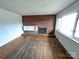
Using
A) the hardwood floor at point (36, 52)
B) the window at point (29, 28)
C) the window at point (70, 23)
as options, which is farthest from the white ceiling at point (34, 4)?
the window at point (29, 28)

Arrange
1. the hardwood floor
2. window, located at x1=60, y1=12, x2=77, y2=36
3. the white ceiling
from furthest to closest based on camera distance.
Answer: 1. window, located at x1=60, y1=12, x2=77, y2=36
2. the hardwood floor
3. the white ceiling

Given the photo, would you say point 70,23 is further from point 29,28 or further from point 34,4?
point 29,28

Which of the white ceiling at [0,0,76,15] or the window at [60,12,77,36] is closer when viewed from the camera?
the white ceiling at [0,0,76,15]

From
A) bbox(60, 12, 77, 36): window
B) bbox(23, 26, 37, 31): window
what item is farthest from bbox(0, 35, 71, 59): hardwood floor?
bbox(23, 26, 37, 31): window

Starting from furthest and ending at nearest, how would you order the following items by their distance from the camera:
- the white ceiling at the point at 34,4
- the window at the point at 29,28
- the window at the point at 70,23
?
the window at the point at 29,28 → the window at the point at 70,23 → the white ceiling at the point at 34,4

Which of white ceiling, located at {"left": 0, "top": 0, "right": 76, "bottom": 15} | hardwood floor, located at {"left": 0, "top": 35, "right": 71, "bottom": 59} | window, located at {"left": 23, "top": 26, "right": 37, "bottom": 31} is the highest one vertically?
white ceiling, located at {"left": 0, "top": 0, "right": 76, "bottom": 15}

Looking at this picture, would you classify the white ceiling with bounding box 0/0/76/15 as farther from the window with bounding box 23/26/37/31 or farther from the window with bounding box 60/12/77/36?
the window with bounding box 23/26/37/31

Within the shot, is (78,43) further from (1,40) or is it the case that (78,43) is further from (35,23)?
(35,23)

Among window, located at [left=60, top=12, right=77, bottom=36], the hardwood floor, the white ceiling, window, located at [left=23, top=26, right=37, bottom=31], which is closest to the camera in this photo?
the white ceiling

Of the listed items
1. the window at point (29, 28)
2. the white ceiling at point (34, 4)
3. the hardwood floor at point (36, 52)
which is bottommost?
the hardwood floor at point (36, 52)

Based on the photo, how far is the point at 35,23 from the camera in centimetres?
648

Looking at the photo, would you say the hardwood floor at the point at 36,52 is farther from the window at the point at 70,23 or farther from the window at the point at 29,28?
the window at the point at 29,28

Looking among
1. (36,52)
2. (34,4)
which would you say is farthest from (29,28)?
(34,4)

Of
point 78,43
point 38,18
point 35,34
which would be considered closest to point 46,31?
point 35,34
